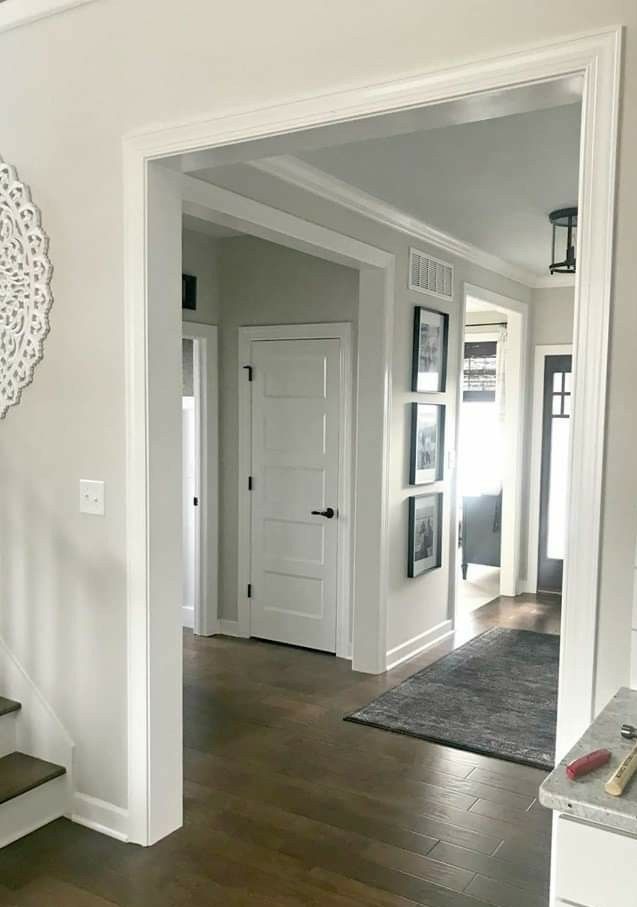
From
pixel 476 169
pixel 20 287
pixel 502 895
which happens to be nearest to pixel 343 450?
pixel 476 169

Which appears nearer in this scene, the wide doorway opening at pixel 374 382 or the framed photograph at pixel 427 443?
the wide doorway opening at pixel 374 382

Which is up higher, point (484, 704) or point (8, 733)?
point (8, 733)

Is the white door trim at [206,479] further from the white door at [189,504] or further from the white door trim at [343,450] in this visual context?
the white door trim at [343,450]

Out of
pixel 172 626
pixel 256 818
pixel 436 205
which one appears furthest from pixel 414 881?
pixel 436 205

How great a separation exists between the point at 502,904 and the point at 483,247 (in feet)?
13.9

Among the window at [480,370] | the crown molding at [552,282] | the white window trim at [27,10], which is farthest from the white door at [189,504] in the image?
the window at [480,370]

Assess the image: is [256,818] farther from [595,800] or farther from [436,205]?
[436,205]

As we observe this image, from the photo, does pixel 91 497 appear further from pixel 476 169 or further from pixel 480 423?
pixel 480 423

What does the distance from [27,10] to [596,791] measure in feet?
9.54

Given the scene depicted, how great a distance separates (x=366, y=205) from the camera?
431 centimetres

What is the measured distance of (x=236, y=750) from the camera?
11.8 feet

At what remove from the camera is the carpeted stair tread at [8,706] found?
2957 mm

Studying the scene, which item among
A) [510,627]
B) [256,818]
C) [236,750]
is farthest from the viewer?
[510,627]

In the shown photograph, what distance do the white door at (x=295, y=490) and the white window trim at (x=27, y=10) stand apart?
2.60m
